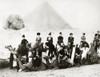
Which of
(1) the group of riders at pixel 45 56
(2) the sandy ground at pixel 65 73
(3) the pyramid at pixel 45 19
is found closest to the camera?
(2) the sandy ground at pixel 65 73

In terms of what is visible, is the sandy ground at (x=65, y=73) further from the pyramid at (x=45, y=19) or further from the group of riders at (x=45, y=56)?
the pyramid at (x=45, y=19)

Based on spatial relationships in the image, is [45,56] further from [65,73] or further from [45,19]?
[45,19]

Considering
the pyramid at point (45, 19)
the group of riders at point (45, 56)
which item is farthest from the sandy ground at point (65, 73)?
the pyramid at point (45, 19)

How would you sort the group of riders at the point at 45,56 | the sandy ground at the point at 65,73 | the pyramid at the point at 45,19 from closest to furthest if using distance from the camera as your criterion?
the sandy ground at the point at 65,73 → the group of riders at the point at 45,56 → the pyramid at the point at 45,19

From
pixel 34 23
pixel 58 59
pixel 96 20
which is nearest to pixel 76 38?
pixel 34 23

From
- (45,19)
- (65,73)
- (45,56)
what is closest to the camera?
(65,73)

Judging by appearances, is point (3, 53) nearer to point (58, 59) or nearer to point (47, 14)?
point (58, 59)

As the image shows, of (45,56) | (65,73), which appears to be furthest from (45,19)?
(65,73)
